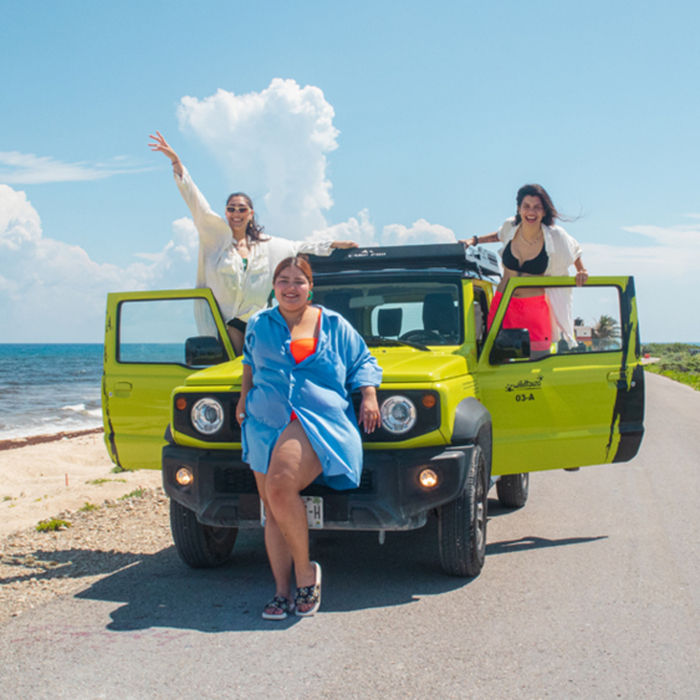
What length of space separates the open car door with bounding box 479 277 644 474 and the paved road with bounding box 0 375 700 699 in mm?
693

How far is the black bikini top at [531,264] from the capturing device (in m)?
6.80

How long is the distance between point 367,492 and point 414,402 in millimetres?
570

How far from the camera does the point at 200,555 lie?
17.7 ft

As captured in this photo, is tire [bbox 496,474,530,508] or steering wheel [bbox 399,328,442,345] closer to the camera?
steering wheel [bbox 399,328,442,345]

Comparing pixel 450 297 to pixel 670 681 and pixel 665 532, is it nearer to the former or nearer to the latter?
pixel 665 532

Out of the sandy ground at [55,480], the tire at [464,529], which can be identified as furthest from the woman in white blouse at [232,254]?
the sandy ground at [55,480]

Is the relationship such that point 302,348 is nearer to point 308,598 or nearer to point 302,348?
point 302,348

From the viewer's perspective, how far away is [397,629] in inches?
167

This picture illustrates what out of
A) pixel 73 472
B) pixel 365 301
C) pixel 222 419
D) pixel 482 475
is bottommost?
pixel 73 472

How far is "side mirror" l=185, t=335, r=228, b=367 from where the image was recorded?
19.1 feet

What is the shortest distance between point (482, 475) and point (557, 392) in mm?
1016

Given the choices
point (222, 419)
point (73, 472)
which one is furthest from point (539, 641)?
point (73, 472)

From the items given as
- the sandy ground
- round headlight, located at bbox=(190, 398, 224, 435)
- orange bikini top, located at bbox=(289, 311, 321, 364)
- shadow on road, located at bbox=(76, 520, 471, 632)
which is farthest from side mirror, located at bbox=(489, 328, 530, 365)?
the sandy ground

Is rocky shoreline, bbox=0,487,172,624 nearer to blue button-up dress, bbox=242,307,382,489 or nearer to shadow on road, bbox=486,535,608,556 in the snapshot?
blue button-up dress, bbox=242,307,382,489
